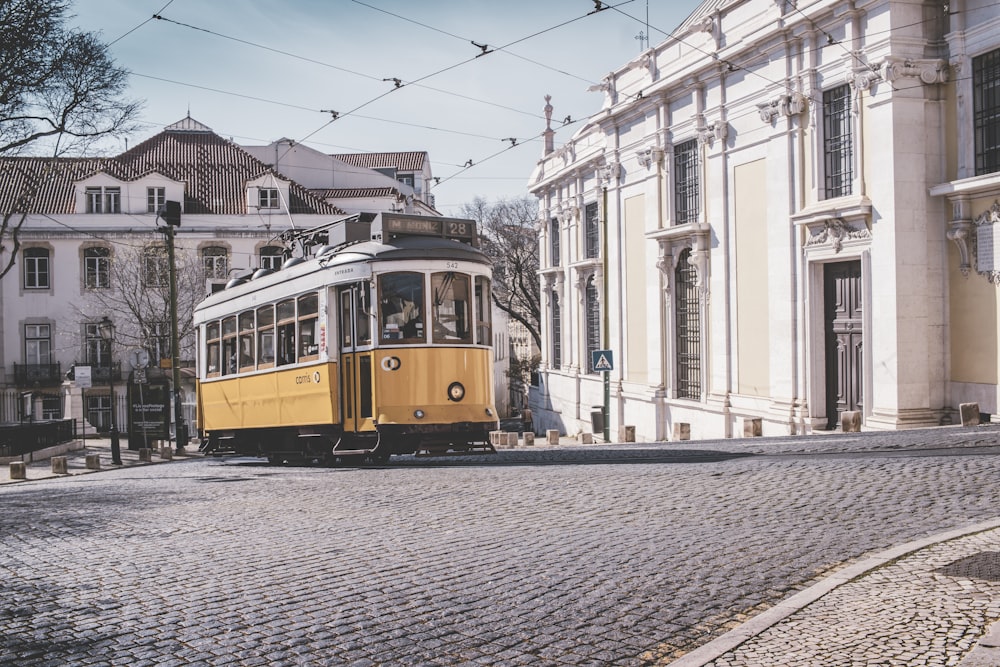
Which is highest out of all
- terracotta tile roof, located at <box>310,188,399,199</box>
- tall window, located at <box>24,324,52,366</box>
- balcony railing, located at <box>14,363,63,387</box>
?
terracotta tile roof, located at <box>310,188,399,199</box>

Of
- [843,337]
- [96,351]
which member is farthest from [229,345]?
[96,351]

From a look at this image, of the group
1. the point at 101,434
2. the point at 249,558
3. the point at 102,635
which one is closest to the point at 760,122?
the point at 249,558

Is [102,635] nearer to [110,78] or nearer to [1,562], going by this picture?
[1,562]

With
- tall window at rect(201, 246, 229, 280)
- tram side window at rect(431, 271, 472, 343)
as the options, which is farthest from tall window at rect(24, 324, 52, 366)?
tram side window at rect(431, 271, 472, 343)

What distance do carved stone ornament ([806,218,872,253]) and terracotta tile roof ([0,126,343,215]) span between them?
30703 mm

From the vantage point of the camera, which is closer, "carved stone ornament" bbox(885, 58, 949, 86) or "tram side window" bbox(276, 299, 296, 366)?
"tram side window" bbox(276, 299, 296, 366)

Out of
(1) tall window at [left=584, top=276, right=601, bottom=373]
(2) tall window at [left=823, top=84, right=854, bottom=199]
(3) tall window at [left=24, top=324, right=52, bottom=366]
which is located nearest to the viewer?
(2) tall window at [left=823, top=84, right=854, bottom=199]

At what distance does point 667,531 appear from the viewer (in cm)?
853

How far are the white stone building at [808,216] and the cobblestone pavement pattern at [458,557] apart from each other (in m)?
7.00

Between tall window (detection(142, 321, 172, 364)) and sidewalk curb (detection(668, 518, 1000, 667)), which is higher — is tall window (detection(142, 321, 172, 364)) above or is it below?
above

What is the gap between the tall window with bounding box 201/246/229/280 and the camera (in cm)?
4744

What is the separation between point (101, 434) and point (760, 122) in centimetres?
3060

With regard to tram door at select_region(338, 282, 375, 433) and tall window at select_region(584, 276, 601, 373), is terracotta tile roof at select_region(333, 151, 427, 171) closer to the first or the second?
tall window at select_region(584, 276, 601, 373)

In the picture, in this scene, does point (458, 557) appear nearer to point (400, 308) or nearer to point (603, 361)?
point (400, 308)
